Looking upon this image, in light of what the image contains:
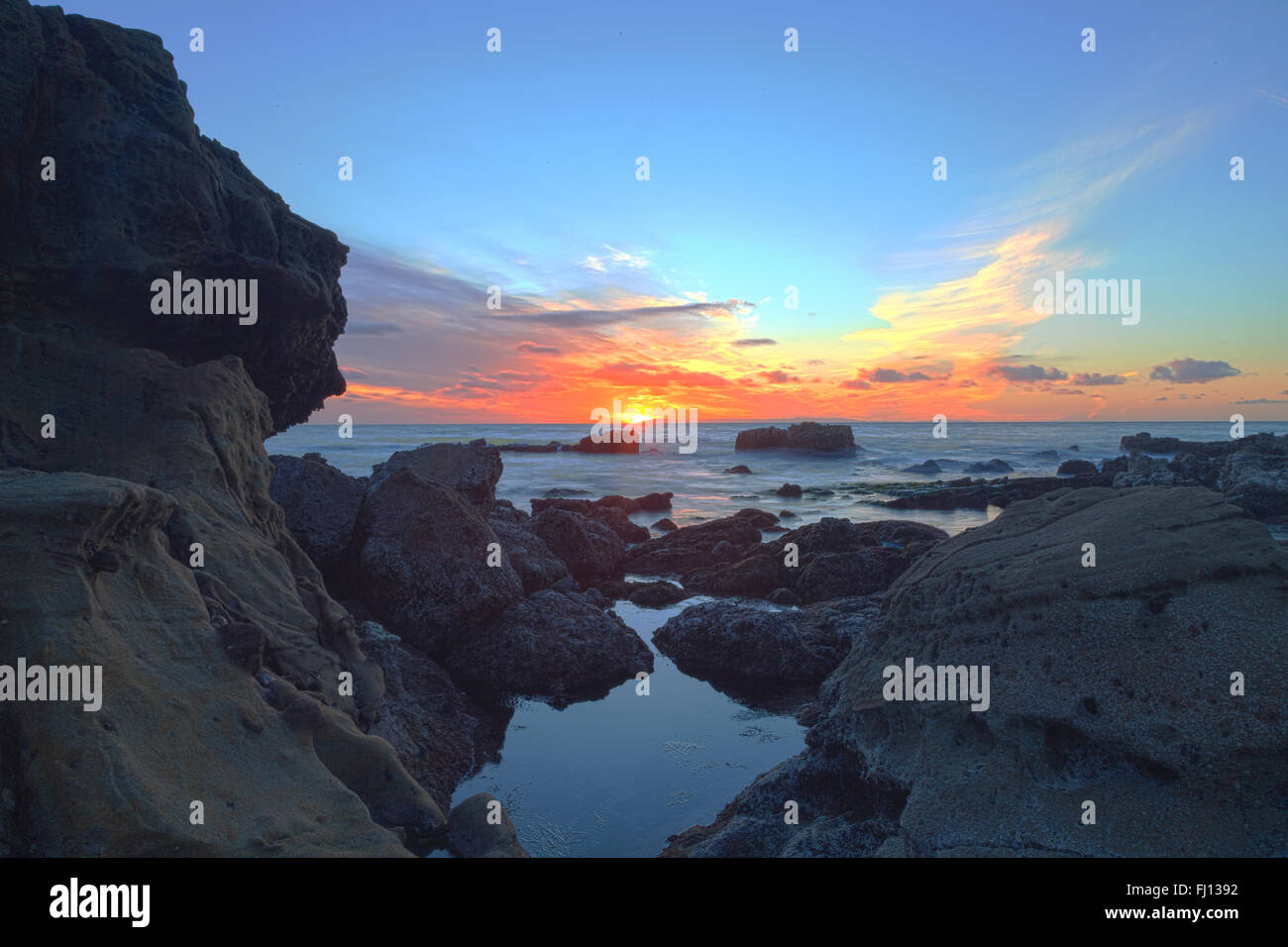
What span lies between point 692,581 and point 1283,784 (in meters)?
13.0

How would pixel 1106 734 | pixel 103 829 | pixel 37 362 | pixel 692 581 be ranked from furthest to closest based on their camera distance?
pixel 692 581
pixel 37 362
pixel 1106 734
pixel 103 829

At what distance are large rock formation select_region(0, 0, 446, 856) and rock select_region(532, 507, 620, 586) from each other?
25.9 feet

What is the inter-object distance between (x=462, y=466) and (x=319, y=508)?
539 centimetres

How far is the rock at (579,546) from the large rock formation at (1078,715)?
1049 centimetres

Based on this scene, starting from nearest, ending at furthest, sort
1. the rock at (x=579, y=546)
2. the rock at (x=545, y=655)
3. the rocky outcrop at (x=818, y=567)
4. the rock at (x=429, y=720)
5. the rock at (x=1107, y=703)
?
the rock at (x=1107, y=703) < the rock at (x=429, y=720) < the rock at (x=545, y=655) < the rocky outcrop at (x=818, y=567) < the rock at (x=579, y=546)

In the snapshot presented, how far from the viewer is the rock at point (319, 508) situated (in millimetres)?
10125

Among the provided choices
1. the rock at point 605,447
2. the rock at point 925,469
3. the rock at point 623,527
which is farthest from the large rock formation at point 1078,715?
the rock at point 605,447

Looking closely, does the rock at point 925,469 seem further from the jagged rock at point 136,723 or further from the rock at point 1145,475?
the jagged rock at point 136,723

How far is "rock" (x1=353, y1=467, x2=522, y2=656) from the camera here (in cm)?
1012

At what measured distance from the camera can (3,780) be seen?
12.2 feet

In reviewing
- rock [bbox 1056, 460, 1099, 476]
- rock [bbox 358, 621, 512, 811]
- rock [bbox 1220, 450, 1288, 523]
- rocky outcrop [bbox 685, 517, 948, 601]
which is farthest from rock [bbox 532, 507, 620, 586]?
rock [bbox 1056, 460, 1099, 476]

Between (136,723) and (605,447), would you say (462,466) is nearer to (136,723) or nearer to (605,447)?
(136,723)
